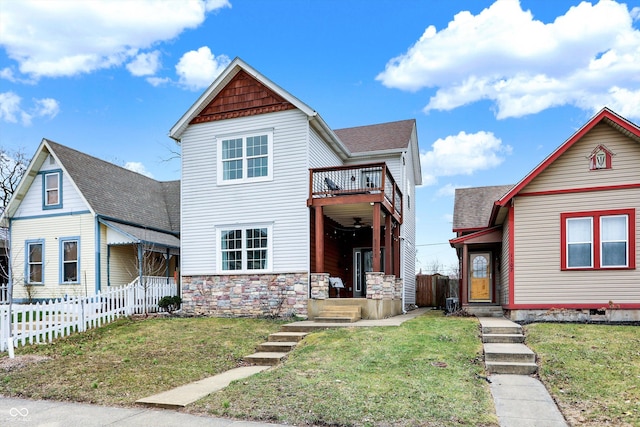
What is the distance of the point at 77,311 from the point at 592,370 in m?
12.6

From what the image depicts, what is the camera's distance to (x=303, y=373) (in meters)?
7.85

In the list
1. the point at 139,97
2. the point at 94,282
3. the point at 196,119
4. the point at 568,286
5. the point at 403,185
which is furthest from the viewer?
the point at 139,97

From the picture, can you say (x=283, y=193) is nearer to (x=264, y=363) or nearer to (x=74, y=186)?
(x=264, y=363)

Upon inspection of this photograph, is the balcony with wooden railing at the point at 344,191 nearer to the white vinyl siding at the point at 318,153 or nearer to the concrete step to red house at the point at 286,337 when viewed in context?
the white vinyl siding at the point at 318,153

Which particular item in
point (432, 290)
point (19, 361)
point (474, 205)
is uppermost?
point (474, 205)

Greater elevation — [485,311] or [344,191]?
[344,191]

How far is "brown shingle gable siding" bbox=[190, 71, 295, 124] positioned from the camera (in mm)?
15414

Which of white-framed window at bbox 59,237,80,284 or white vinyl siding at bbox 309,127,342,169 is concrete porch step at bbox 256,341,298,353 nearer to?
white vinyl siding at bbox 309,127,342,169

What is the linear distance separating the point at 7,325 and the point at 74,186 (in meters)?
8.19

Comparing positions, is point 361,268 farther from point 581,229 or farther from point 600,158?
point 600,158

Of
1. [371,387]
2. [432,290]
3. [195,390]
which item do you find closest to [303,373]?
[371,387]

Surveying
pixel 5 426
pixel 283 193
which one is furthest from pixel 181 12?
pixel 5 426

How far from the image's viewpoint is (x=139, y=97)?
2292cm

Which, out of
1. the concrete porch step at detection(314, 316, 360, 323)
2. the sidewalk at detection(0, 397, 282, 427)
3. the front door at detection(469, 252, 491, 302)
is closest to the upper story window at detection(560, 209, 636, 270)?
the concrete porch step at detection(314, 316, 360, 323)
